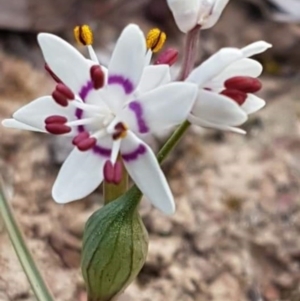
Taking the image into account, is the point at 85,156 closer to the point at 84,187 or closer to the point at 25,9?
the point at 84,187

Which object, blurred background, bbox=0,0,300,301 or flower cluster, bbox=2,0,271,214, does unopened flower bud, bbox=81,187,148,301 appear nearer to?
flower cluster, bbox=2,0,271,214

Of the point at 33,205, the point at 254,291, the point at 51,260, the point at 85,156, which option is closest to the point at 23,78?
the point at 33,205

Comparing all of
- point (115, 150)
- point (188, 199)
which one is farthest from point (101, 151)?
point (188, 199)

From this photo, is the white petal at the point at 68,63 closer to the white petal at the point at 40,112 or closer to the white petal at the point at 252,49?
the white petal at the point at 40,112

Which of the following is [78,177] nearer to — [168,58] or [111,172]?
[111,172]

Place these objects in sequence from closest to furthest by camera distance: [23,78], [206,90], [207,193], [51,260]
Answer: [206,90] < [51,260] < [207,193] < [23,78]

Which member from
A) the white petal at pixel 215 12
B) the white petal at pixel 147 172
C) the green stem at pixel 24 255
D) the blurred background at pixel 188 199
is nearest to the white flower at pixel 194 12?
the white petal at pixel 215 12
